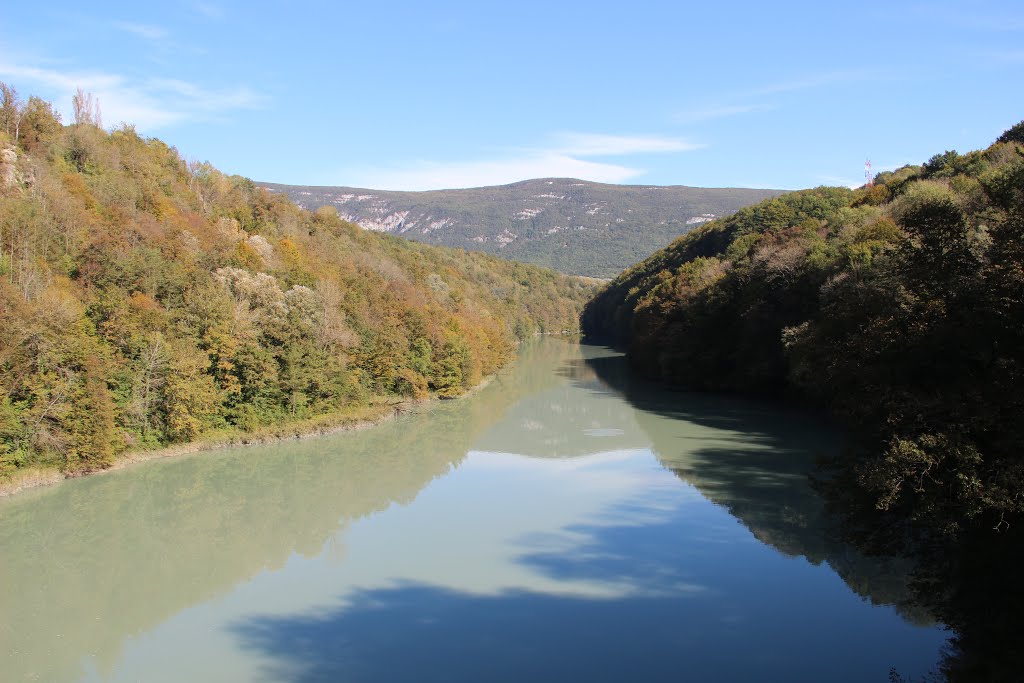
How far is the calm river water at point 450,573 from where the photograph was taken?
11.5m

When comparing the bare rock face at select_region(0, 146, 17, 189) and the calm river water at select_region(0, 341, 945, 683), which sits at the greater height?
the bare rock face at select_region(0, 146, 17, 189)

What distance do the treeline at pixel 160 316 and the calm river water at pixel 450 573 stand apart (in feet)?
6.83

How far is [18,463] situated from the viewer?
2181 cm

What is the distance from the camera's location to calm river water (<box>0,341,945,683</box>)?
11.5 m

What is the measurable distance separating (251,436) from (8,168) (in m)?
15.0

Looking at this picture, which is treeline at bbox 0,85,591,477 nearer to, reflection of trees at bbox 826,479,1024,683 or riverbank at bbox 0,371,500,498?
riverbank at bbox 0,371,500,498

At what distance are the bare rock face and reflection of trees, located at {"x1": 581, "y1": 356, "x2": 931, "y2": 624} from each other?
27035mm

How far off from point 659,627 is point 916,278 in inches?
263

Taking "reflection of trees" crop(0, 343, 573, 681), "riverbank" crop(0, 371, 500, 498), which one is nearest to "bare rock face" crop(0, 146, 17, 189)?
"riverbank" crop(0, 371, 500, 498)

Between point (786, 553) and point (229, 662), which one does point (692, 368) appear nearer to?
point (786, 553)

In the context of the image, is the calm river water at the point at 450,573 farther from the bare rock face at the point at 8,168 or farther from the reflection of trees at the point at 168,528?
the bare rock face at the point at 8,168

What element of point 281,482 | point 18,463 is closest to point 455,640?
point 281,482

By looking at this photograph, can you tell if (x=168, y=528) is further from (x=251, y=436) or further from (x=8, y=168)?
(x=8, y=168)

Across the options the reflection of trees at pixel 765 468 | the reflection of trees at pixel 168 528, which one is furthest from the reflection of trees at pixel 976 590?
the reflection of trees at pixel 168 528
